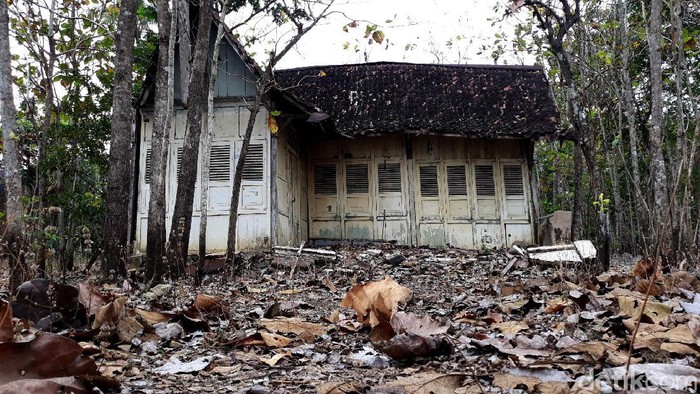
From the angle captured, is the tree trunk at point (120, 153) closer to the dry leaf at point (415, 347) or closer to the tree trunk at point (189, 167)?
the tree trunk at point (189, 167)

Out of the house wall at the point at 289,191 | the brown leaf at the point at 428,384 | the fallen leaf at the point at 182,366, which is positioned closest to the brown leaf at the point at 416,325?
the brown leaf at the point at 428,384

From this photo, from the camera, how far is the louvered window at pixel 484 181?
12469mm

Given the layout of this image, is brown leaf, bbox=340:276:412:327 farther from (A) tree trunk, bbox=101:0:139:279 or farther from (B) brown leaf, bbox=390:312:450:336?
(A) tree trunk, bbox=101:0:139:279

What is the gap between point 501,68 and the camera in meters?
14.3

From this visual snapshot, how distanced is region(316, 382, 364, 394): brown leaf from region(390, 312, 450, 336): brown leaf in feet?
2.53

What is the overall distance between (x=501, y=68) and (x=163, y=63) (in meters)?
9.98

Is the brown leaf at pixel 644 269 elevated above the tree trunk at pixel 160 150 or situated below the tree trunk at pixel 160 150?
below

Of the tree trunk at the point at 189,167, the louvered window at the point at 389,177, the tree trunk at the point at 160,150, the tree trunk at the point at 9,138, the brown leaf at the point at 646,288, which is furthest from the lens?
the louvered window at the point at 389,177

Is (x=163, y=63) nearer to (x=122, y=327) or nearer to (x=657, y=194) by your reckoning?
(x=122, y=327)

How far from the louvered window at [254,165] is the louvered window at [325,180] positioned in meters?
2.62

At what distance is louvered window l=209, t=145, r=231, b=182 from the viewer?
1054cm

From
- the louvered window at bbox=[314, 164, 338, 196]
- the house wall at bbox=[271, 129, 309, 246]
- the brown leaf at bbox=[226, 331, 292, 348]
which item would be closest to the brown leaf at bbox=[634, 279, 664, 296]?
the brown leaf at bbox=[226, 331, 292, 348]

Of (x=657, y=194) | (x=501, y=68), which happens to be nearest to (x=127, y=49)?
(x=657, y=194)

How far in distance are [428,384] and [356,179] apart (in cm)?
1086
